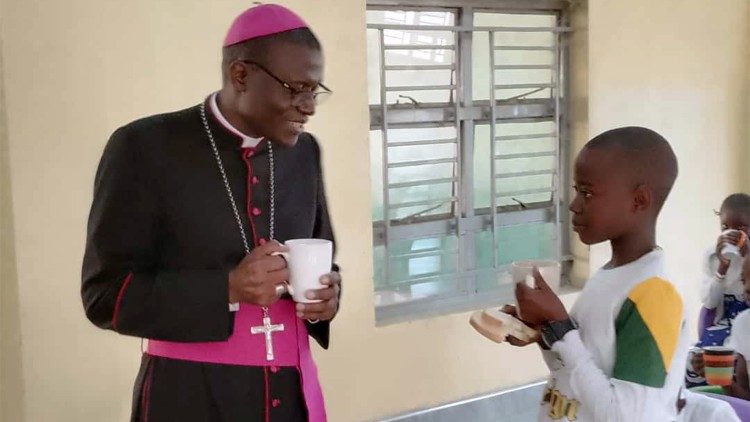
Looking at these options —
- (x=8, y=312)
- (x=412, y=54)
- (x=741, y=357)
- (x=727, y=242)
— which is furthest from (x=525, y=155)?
(x=8, y=312)

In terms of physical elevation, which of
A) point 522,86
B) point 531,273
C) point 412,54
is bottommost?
point 531,273

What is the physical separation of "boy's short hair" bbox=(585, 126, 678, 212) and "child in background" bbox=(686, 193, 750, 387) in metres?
1.69

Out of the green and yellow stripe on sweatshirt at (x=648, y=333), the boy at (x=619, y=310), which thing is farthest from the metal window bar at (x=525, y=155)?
the green and yellow stripe on sweatshirt at (x=648, y=333)

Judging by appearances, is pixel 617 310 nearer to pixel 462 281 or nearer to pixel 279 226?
pixel 279 226

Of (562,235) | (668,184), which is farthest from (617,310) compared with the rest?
(562,235)

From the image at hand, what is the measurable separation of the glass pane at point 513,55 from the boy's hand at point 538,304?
63.2 inches

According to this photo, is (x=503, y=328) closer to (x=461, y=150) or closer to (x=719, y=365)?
(x=719, y=365)

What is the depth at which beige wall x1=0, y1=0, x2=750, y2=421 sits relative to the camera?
1.97 m

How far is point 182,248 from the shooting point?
4.23 ft

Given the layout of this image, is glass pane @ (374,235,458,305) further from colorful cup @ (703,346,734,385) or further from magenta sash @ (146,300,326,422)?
magenta sash @ (146,300,326,422)

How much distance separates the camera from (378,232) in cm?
273

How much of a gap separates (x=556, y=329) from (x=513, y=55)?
1866mm

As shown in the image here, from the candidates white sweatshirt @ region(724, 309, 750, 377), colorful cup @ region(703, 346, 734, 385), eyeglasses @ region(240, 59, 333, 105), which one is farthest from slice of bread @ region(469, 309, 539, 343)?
white sweatshirt @ region(724, 309, 750, 377)

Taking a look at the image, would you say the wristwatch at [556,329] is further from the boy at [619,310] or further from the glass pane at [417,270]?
the glass pane at [417,270]
